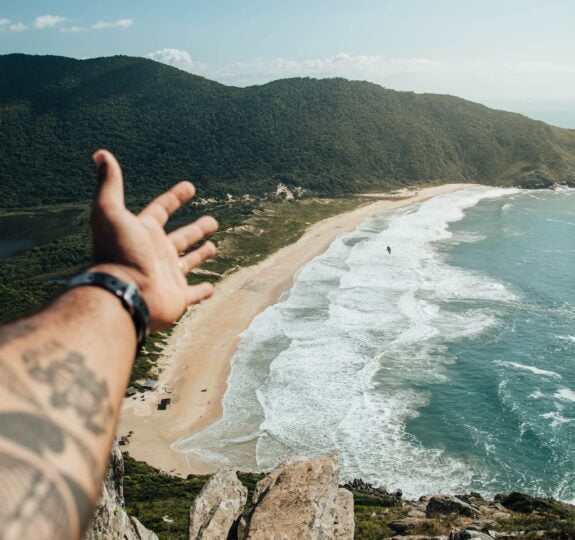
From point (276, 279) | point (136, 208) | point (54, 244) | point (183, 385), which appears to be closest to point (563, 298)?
point (276, 279)

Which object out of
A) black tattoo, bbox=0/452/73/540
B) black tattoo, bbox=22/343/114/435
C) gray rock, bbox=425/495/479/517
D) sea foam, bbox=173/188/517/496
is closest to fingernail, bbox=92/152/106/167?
black tattoo, bbox=22/343/114/435

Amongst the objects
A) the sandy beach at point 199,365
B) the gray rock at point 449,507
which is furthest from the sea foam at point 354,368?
the gray rock at point 449,507

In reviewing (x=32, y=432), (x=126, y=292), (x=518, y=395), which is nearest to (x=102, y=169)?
(x=126, y=292)

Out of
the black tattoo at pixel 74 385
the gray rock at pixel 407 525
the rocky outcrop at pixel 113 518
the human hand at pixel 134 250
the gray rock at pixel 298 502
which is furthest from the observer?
the gray rock at pixel 407 525

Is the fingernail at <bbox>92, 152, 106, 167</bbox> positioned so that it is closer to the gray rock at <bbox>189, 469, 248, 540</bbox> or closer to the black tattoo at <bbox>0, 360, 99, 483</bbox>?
the black tattoo at <bbox>0, 360, 99, 483</bbox>

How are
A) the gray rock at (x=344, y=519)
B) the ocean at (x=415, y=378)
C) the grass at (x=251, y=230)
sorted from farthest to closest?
the grass at (x=251, y=230)
the ocean at (x=415, y=378)
the gray rock at (x=344, y=519)

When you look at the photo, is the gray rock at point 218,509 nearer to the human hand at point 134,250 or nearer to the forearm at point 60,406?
the human hand at point 134,250

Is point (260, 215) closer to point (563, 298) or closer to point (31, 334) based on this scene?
point (563, 298)
